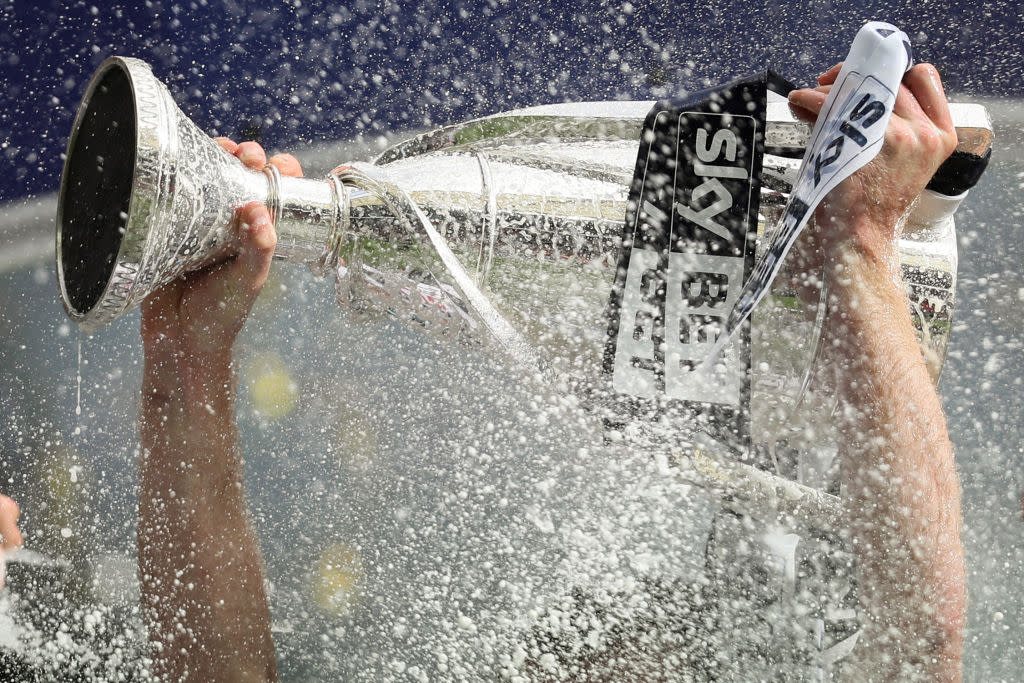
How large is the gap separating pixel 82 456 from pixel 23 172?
320 millimetres

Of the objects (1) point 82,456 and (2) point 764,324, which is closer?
(2) point 764,324

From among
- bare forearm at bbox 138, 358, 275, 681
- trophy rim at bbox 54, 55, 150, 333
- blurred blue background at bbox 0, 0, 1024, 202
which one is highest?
blurred blue background at bbox 0, 0, 1024, 202

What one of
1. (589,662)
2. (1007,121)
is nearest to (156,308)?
(589,662)

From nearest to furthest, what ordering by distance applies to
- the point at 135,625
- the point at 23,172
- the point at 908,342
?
the point at 908,342, the point at 23,172, the point at 135,625

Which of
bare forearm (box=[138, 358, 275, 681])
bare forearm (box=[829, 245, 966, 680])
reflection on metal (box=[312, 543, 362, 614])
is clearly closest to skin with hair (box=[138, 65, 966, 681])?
bare forearm (box=[829, 245, 966, 680])

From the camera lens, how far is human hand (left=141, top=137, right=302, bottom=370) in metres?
0.40

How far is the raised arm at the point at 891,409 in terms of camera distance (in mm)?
375

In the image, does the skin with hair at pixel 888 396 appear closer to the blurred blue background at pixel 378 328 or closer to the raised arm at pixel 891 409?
the raised arm at pixel 891 409

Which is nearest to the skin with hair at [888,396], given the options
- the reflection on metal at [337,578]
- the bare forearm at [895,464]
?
the bare forearm at [895,464]

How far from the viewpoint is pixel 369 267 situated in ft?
1.40

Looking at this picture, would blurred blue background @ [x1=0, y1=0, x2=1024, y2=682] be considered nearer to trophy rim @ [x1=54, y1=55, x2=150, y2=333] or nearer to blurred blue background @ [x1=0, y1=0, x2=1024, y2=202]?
blurred blue background @ [x1=0, y1=0, x2=1024, y2=202]

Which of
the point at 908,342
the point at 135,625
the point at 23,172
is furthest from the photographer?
the point at 135,625

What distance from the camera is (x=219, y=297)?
1.54ft

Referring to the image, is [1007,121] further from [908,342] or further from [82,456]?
[82,456]
